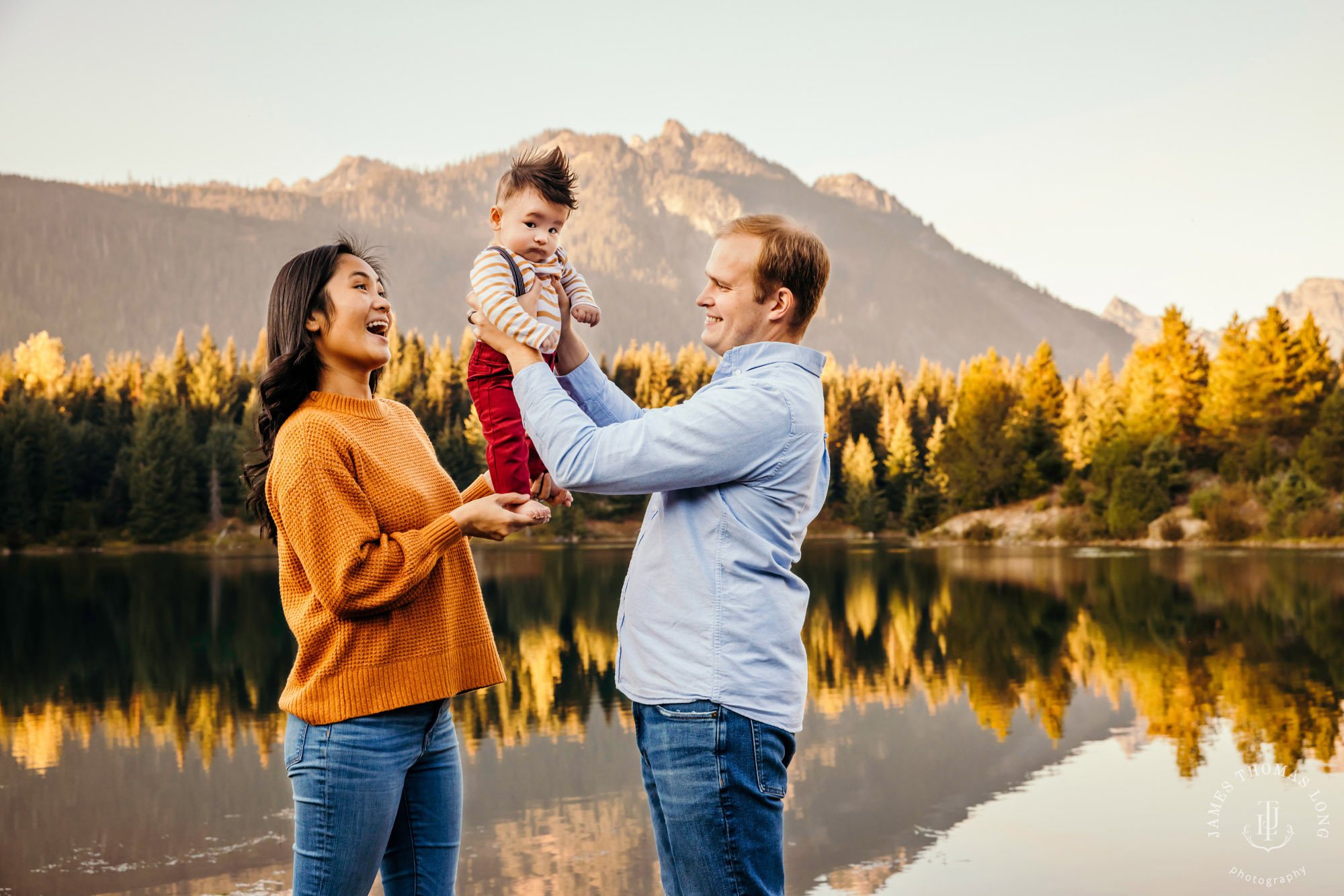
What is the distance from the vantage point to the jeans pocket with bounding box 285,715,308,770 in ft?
7.49

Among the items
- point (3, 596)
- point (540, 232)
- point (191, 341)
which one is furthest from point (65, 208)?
point (540, 232)

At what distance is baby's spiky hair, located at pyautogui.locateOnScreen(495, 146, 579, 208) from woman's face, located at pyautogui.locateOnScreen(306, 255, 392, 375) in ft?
1.37

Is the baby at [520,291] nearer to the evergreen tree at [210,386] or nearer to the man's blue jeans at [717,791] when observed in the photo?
the man's blue jeans at [717,791]

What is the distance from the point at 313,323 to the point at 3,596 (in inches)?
1098

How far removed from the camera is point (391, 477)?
7.96 ft

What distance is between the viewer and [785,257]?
214 cm

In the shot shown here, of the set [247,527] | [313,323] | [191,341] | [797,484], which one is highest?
[191,341]

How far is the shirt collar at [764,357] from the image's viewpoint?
7.10 feet

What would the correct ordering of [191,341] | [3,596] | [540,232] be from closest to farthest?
[540,232] < [3,596] < [191,341]

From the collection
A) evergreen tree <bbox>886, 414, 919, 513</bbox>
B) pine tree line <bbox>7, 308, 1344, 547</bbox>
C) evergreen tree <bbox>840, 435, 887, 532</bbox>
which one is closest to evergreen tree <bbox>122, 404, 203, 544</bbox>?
pine tree line <bbox>7, 308, 1344, 547</bbox>

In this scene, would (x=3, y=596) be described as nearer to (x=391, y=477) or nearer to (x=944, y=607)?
(x=944, y=607)

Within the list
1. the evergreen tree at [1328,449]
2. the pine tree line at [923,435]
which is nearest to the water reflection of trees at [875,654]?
the pine tree line at [923,435]

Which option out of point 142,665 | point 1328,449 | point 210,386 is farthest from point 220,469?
point 1328,449

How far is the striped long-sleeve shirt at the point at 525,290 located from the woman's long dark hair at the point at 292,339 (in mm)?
374
